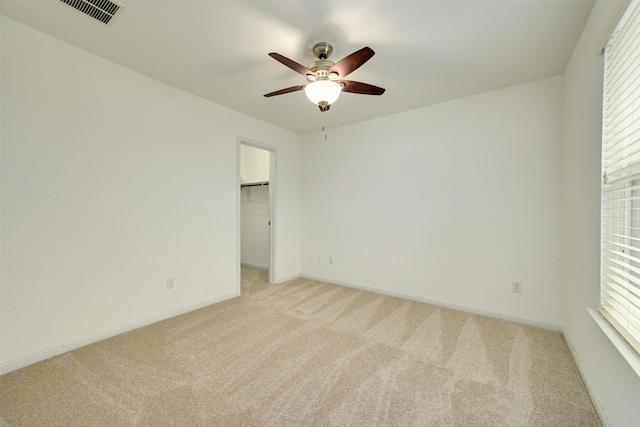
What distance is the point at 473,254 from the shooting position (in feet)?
9.45

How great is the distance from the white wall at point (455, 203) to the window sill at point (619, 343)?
1219 mm

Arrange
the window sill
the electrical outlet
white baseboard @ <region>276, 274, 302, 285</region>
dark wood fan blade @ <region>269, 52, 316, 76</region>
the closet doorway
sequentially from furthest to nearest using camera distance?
the closet doorway < white baseboard @ <region>276, 274, 302, 285</region> < the electrical outlet < dark wood fan blade @ <region>269, 52, 316, 76</region> < the window sill

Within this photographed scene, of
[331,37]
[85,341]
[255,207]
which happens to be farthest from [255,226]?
[331,37]

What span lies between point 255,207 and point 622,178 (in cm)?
479

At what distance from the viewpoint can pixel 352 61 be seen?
5.57ft

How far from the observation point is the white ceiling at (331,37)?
1.64m

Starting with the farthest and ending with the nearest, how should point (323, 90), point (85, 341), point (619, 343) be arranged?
point (85, 341) → point (323, 90) → point (619, 343)

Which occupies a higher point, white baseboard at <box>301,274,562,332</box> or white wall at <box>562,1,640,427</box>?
white wall at <box>562,1,640,427</box>

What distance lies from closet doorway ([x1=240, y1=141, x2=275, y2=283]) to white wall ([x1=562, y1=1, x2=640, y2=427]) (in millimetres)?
4083

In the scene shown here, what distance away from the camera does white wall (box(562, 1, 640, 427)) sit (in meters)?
1.26

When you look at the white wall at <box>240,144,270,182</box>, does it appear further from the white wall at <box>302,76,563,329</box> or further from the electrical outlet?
the electrical outlet

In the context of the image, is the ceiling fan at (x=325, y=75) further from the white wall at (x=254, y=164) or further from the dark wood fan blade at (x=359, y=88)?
the white wall at (x=254, y=164)

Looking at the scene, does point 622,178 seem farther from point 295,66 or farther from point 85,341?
point 85,341

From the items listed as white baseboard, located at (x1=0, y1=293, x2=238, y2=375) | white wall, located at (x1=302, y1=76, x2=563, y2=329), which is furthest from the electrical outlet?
white baseboard, located at (x1=0, y1=293, x2=238, y2=375)
